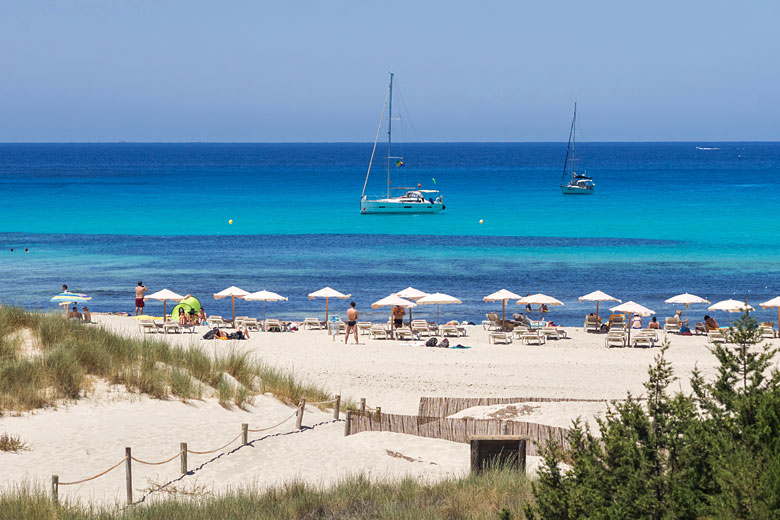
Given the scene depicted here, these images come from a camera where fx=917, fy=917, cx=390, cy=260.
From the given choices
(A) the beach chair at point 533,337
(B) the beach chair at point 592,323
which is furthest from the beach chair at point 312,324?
(B) the beach chair at point 592,323

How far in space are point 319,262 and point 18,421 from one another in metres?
31.1

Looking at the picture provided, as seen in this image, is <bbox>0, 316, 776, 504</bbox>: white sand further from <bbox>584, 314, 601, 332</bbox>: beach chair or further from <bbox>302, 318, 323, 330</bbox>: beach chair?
<bbox>302, 318, 323, 330</bbox>: beach chair

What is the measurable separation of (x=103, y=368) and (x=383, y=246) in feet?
120

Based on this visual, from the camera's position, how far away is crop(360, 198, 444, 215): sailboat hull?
6912cm

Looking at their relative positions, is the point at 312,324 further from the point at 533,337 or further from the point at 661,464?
the point at 661,464

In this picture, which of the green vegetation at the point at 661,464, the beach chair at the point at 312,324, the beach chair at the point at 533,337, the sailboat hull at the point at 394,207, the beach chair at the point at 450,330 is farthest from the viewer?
the sailboat hull at the point at 394,207

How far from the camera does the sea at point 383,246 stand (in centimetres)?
3462

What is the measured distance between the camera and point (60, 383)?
43.0 feet

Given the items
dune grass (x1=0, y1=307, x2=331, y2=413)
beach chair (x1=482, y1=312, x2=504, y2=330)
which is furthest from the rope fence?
beach chair (x1=482, y1=312, x2=504, y2=330)

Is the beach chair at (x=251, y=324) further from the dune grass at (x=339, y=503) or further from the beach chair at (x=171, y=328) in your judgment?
the dune grass at (x=339, y=503)

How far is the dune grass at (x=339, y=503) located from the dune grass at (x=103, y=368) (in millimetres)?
4091

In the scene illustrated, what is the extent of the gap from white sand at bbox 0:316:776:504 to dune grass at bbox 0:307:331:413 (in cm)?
27

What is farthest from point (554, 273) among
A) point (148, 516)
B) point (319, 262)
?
point (148, 516)

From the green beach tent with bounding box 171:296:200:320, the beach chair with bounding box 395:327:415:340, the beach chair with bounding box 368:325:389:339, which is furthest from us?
the green beach tent with bounding box 171:296:200:320
